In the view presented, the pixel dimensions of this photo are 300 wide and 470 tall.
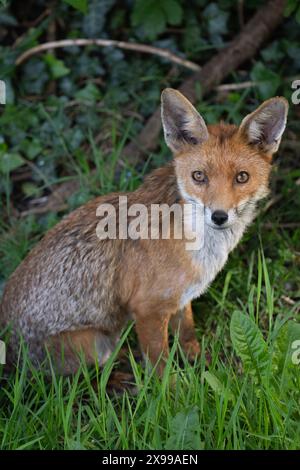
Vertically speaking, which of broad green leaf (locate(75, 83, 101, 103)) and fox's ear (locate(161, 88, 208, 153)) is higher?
broad green leaf (locate(75, 83, 101, 103))

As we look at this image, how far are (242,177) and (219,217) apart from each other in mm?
402

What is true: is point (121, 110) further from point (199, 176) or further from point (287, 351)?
point (287, 351)

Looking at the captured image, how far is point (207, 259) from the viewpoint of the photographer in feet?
18.2

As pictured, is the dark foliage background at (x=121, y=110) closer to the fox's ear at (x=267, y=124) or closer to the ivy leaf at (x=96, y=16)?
the ivy leaf at (x=96, y=16)

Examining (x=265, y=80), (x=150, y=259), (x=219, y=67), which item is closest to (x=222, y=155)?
(x=150, y=259)

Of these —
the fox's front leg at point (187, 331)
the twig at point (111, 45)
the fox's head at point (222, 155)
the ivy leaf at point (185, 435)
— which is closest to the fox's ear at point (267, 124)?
the fox's head at point (222, 155)

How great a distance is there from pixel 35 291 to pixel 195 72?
11.2 feet

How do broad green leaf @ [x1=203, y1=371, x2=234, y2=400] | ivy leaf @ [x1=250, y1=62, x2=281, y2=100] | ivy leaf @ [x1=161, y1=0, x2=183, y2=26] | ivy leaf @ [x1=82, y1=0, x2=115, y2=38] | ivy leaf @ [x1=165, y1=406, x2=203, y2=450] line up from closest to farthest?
ivy leaf @ [x1=165, y1=406, x2=203, y2=450] → broad green leaf @ [x1=203, y1=371, x2=234, y2=400] → ivy leaf @ [x1=161, y1=0, x2=183, y2=26] → ivy leaf @ [x1=250, y1=62, x2=281, y2=100] → ivy leaf @ [x1=82, y1=0, x2=115, y2=38]

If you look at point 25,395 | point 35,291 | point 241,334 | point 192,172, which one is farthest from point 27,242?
point 241,334

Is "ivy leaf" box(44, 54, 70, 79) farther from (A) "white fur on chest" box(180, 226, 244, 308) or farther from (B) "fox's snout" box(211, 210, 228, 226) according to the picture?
(B) "fox's snout" box(211, 210, 228, 226)

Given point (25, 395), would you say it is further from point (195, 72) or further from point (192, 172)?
point (195, 72)

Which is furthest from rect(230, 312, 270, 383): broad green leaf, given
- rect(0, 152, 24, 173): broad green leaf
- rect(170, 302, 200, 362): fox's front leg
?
rect(0, 152, 24, 173): broad green leaf

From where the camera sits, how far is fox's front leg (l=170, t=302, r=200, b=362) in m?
6.17

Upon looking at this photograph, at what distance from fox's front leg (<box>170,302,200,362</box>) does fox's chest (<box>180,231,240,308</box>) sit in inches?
21.1
